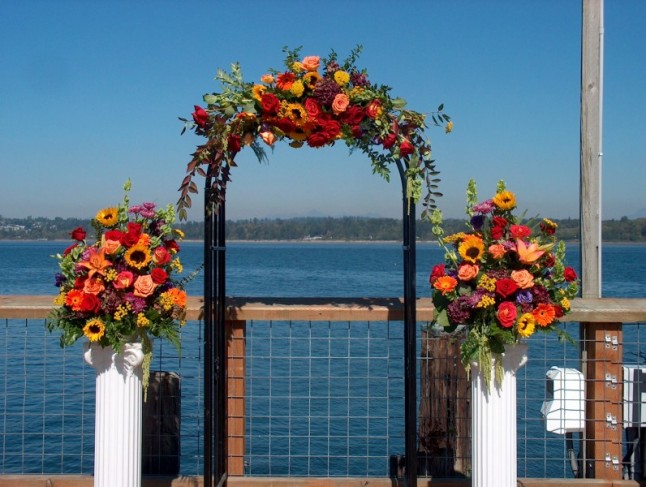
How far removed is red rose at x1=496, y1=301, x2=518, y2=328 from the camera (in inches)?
119

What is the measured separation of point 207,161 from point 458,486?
2.01 metres

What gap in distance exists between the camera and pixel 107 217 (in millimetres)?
3271

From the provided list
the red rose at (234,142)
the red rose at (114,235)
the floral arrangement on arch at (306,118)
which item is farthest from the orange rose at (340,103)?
the red rose at (114,235)

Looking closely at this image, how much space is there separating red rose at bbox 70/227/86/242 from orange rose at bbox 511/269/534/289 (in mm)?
1789

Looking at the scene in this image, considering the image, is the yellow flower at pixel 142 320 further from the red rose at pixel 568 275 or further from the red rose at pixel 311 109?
the red rose at pixel 568 275

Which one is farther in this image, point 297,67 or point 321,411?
point 321,411

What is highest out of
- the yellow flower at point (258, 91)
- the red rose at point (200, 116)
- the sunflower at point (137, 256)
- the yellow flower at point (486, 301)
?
the yellow flower at point (258, 91)

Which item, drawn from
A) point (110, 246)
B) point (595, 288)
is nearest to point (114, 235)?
point (110, 246)

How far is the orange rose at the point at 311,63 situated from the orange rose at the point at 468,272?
108 cm

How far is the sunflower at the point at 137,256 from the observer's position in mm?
3170

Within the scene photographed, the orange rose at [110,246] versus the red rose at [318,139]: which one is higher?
the red rose at [318,139]

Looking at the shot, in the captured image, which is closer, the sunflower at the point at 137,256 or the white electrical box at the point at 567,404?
the sunflower at the point at 137,256

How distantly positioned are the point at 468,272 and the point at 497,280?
120mm

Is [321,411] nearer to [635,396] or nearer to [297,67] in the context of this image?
[635,396]
